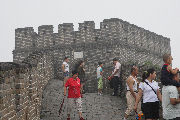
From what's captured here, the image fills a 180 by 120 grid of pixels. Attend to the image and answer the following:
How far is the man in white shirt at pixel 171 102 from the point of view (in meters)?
5.11

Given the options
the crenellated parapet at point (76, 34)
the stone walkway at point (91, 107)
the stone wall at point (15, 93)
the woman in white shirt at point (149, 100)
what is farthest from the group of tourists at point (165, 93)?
the crenellated parapet at point (76, 34)

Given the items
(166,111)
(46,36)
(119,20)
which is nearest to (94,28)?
(119,20)

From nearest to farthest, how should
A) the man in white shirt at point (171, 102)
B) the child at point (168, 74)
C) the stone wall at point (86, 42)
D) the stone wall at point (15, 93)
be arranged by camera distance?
the stone wall at point (15, 93) < the man in white shirt at point (171, 102) < the child at point (168, 74) < the stone wall at point (86, 42)

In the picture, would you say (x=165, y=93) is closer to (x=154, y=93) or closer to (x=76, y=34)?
(x=154, y=93)

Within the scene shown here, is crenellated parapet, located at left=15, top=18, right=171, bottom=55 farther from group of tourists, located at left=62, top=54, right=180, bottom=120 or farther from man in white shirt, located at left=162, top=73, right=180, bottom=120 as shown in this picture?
man in white shirt, located at left=162, top=73, right=180, bottom=120

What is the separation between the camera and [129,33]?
24328mm

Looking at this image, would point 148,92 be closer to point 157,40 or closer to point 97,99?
point 97,99

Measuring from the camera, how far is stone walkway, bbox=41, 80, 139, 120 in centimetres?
952

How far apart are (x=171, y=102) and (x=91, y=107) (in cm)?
598

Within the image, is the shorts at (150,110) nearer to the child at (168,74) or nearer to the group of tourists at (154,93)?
the group of tourists at (154,93)

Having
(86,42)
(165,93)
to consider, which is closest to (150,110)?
(165,93)

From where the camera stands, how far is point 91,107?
10.8m

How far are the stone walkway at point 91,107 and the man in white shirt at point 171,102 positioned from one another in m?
4.24

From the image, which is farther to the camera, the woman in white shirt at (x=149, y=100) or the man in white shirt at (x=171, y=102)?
the woman in white shirt at (x=149, y=100)
